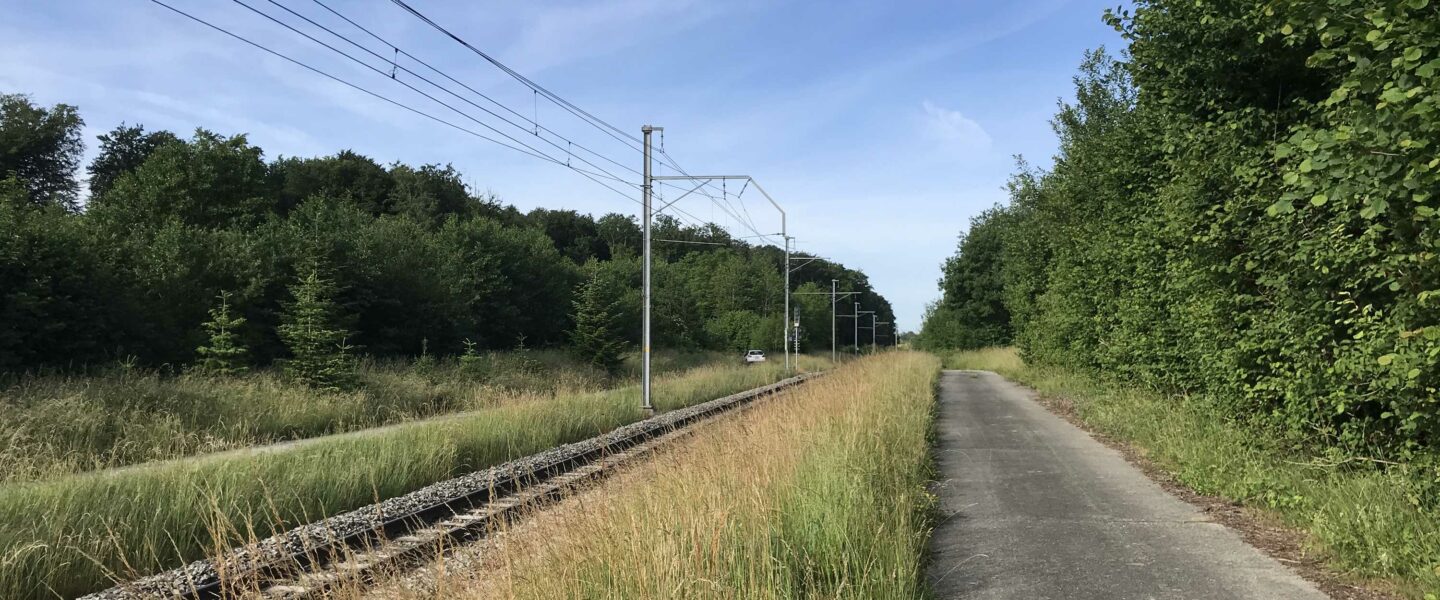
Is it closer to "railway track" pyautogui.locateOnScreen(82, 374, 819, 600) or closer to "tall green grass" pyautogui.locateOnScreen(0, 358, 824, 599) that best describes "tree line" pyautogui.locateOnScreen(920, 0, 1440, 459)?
"railway track" pyautogui.locateOnScreen(82, 374, 819, 600)

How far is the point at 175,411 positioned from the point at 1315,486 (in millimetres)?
16655

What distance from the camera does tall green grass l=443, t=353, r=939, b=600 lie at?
3924mm

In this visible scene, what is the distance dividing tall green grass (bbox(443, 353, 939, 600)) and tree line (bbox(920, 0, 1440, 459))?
124 inches

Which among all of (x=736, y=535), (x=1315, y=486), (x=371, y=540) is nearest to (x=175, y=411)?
(x=371, y=540)

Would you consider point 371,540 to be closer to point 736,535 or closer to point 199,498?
point 199,498

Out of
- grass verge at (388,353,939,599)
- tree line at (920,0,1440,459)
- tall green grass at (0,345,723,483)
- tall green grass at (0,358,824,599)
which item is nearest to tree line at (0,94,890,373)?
tall green grass at (0,345,723,483)

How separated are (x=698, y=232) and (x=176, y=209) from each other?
282 feet

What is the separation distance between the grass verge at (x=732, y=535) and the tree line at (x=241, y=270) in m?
16.5

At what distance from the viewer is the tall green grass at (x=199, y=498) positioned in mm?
6129

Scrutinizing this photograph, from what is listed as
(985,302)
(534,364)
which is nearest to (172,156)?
(534,364)

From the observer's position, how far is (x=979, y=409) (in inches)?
779

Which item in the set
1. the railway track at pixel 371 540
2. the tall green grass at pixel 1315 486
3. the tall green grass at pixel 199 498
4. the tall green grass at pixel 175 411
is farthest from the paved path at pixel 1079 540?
the tall green grass at pixel 175 411

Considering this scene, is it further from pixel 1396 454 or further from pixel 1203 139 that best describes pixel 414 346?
pixel 1396 454

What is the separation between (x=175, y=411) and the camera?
14.5 m
